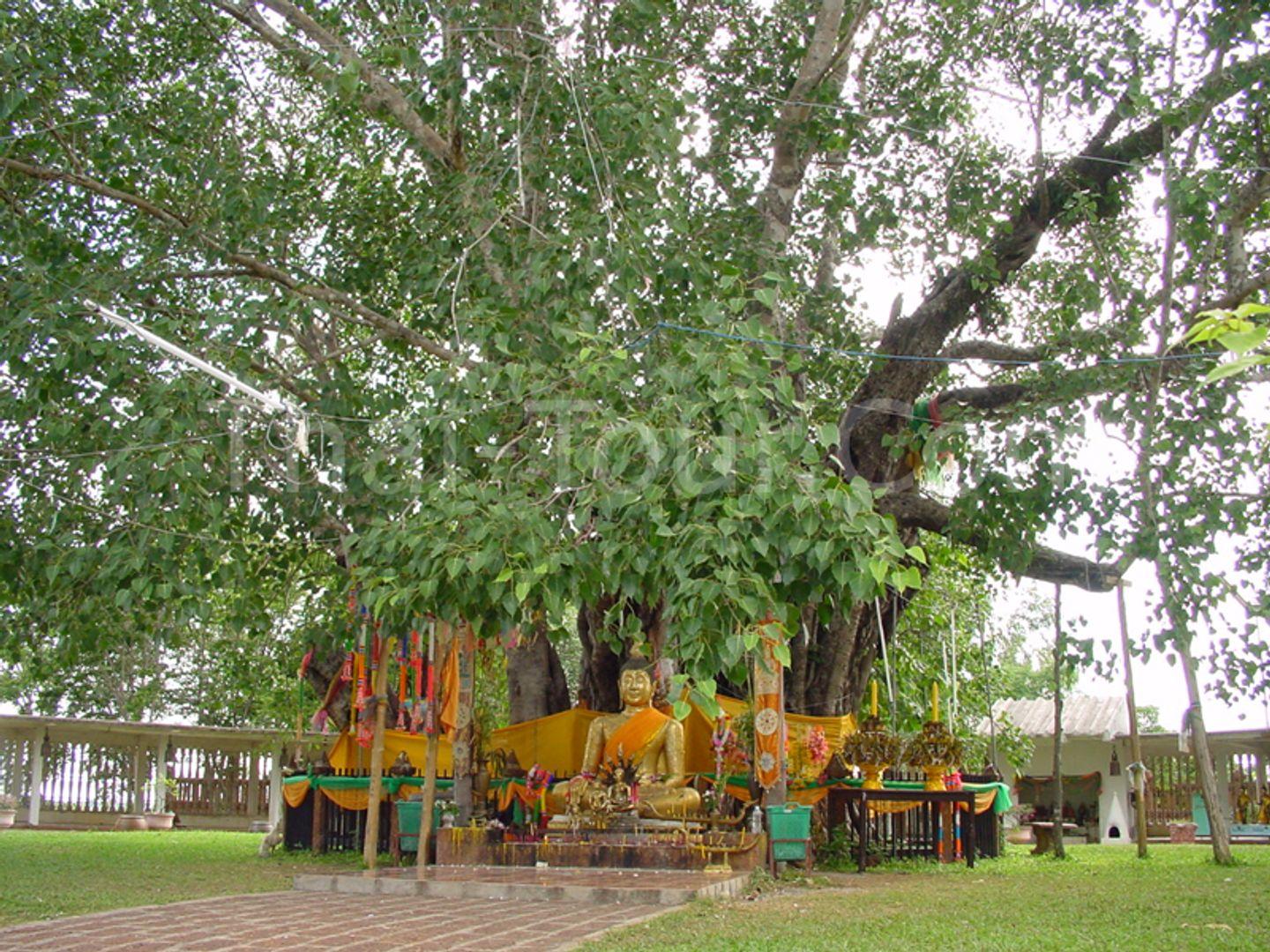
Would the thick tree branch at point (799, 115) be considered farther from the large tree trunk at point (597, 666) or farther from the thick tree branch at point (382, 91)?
the large tree trunk at point (597, 666)

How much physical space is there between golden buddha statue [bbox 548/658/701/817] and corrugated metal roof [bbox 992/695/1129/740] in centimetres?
1132

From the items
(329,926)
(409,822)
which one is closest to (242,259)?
(409,822)

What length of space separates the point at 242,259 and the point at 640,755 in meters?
4.84

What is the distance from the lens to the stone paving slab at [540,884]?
23.3ft

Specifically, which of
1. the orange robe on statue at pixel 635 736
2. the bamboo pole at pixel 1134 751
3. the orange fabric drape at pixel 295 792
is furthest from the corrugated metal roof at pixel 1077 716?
the orange fabric drape at pixel 295 792

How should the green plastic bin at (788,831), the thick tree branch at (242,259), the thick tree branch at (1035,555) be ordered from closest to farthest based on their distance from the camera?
the thick tree branch at (242,259) → the green plastic bin at (788,831) → the thick tree branch at (1035,555)

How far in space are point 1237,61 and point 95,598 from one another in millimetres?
8240

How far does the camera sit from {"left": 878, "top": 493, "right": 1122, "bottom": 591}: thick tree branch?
9864 millimetres

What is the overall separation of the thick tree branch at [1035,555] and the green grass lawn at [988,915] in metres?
2.26

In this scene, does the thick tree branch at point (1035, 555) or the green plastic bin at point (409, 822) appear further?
the green plastic bin at point (409, 822)

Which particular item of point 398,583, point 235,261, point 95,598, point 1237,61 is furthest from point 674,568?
point 1237,61

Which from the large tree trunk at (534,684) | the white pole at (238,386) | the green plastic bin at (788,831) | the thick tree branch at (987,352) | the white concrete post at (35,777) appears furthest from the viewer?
the white concrete post at (35,777)

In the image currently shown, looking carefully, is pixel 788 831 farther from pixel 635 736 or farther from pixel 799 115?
pixel 799 115

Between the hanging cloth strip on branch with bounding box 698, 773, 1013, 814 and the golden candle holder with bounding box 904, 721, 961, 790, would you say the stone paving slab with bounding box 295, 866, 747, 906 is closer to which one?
the hanging cloth strip on branch with bounding box 698, 773, 1013, 814
